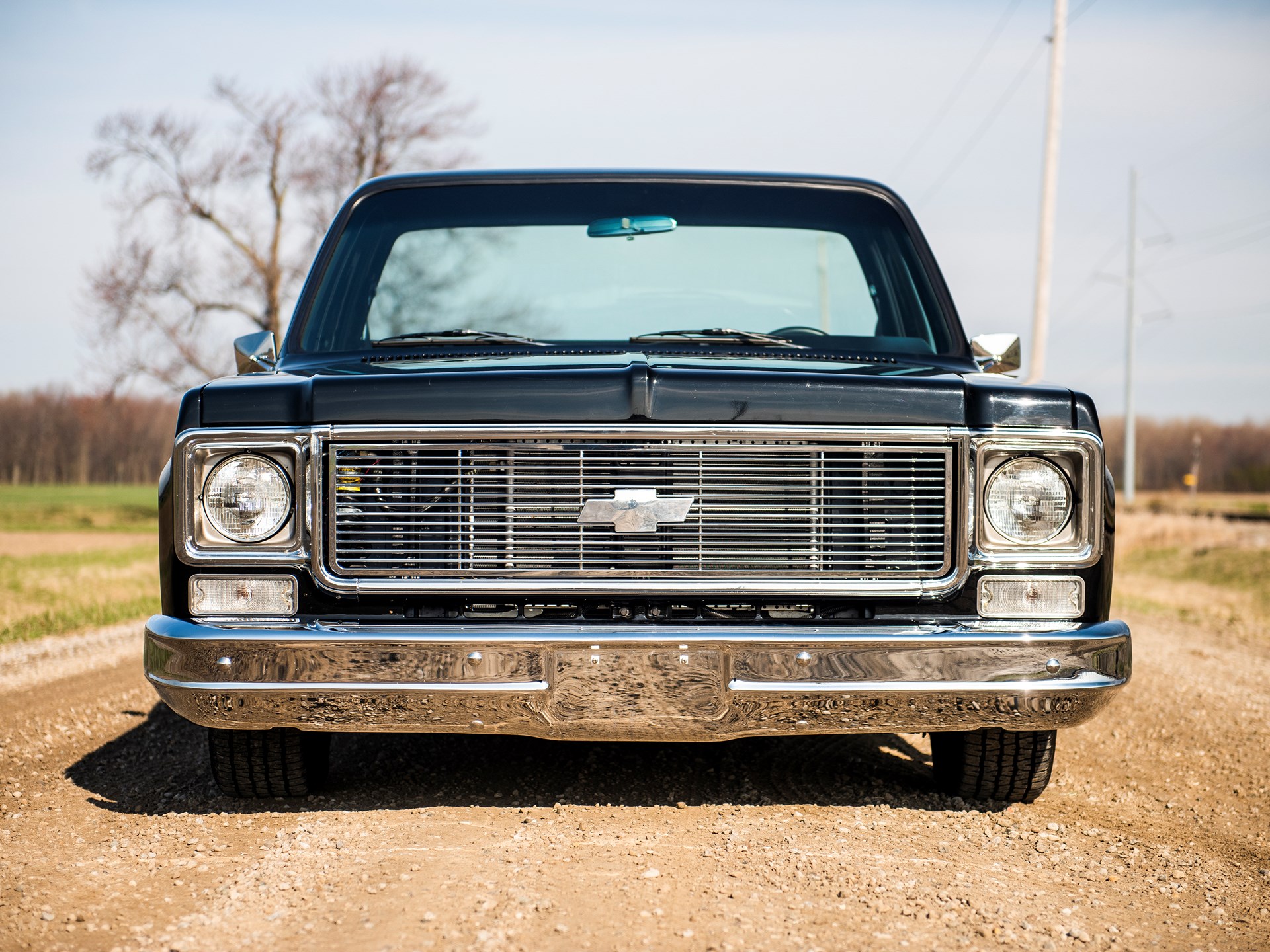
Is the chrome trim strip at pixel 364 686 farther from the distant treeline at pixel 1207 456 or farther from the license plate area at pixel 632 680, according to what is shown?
the distant treeline at pixel 1207 456

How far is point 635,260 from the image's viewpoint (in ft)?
12.8

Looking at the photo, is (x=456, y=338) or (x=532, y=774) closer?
(x=456, y=338)

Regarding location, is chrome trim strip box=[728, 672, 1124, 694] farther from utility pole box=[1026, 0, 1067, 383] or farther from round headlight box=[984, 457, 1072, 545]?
utility pole box=[1026, 0, 1067, 383]

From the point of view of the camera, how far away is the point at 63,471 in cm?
2241

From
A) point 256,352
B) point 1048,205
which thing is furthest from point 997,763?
point 1048,205

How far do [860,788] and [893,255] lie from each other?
1859mm

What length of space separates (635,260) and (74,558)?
43.2ft

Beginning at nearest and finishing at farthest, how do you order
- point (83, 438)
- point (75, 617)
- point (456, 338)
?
point (456, 338)
point (75, 617)
point (83, 438)

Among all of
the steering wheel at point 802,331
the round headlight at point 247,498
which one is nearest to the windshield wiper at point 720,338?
the steering wheel at point 802,331

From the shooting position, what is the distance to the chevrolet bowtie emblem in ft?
8.99

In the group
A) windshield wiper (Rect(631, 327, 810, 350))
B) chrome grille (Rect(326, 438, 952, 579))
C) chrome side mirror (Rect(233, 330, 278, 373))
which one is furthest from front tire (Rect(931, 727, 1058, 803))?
chrome side mirror (Rect(233, 330, 278, 373))

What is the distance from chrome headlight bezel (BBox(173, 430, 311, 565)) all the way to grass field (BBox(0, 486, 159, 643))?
5.26 m

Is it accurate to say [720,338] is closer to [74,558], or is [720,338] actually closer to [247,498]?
[247,498]

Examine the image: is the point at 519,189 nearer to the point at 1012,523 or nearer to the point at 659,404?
the point at 659,404
